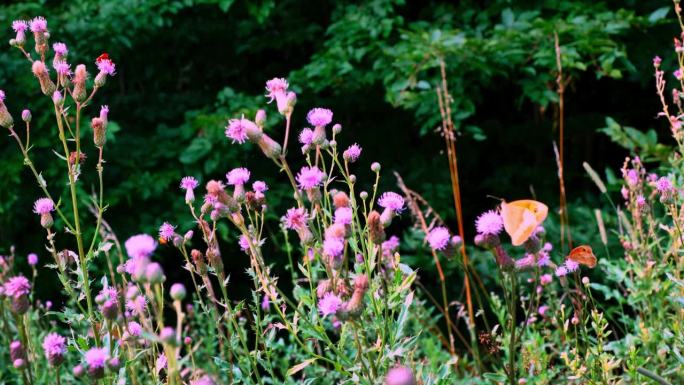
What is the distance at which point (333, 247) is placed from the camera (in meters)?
1.32

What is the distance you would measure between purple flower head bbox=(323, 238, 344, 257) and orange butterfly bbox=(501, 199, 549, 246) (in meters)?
0.28

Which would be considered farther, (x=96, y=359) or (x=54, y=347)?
(x=54, y=347)

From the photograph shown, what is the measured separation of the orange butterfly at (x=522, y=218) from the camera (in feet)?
4.10

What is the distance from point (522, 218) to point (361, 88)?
123 inches

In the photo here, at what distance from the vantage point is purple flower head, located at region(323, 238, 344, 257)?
1.32 metres

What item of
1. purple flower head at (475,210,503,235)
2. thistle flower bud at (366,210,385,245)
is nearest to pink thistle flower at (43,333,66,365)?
thistle flower bud at (366,210,385,245)

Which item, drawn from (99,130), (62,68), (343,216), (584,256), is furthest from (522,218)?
(62,68)

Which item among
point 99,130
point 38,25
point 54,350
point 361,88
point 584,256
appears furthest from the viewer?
point 361,88

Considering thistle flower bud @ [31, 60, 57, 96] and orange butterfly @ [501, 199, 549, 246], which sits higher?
thistle flower bud @ [31, 60, 57, 96]

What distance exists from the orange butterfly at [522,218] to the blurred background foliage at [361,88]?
200 centimetres

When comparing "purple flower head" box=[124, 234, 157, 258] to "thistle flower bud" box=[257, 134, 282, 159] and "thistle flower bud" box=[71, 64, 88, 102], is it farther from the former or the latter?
"thistle flower bud" box=[71, 64, 88, 102]

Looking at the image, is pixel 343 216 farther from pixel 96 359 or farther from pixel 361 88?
pixel 361 88

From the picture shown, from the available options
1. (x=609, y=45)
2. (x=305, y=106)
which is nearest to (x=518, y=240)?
(x=609, y=45)

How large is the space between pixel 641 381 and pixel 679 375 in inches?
3.4
